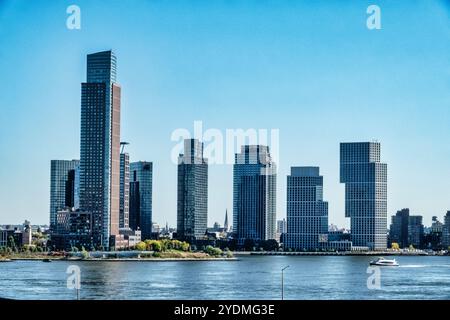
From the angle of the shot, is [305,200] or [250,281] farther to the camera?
[250,281]

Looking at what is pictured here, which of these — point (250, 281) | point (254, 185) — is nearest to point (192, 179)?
point (254, 185)

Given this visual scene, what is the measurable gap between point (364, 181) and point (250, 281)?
551 cm

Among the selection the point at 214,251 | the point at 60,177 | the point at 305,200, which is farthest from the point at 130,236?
the point at 305,200

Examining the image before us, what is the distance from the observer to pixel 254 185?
18.7ft

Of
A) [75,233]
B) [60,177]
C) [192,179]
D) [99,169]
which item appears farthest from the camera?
[75,233]

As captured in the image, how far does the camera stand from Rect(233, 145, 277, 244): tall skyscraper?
4.00m

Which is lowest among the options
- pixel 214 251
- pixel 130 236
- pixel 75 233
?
pixel 214 251

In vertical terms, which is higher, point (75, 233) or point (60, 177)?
point (60, 177)

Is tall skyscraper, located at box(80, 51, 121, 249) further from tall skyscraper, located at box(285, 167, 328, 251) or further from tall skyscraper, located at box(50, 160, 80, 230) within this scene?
tall skyscraper, located at box(285, 167, 328, 251)

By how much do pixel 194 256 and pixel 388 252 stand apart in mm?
6942
